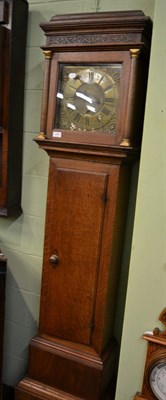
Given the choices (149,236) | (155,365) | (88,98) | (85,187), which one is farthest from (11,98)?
(155,365)

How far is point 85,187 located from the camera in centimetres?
146

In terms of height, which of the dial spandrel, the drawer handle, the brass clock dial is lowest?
the brass clock dial

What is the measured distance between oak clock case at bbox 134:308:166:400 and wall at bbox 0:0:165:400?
36 millimetres

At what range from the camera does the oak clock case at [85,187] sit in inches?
52.1

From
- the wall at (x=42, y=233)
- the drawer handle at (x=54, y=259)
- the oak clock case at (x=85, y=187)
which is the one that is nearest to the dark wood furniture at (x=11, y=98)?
the wall at (x=42, y=233)

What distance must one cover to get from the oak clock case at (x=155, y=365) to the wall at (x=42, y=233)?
0.04 meters

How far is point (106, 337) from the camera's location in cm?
161

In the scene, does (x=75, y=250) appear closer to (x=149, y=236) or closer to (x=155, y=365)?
(x=149, y=236)

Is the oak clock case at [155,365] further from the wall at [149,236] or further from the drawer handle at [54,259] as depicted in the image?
the drawer handle at [54,259]

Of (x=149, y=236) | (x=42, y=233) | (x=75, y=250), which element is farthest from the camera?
(x=42, y=233)

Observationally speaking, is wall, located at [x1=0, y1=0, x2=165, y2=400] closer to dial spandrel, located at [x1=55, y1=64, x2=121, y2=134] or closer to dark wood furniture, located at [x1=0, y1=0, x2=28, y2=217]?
dark wood furniture, located at [x1=0, y1=0, x2=28, y2=217]

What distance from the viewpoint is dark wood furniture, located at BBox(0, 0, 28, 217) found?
154 centimetres

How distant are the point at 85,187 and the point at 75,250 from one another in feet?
0.94

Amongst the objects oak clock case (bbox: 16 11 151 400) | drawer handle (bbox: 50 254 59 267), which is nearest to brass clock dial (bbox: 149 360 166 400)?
oak clock case (bbox: 16 11 151 400)
